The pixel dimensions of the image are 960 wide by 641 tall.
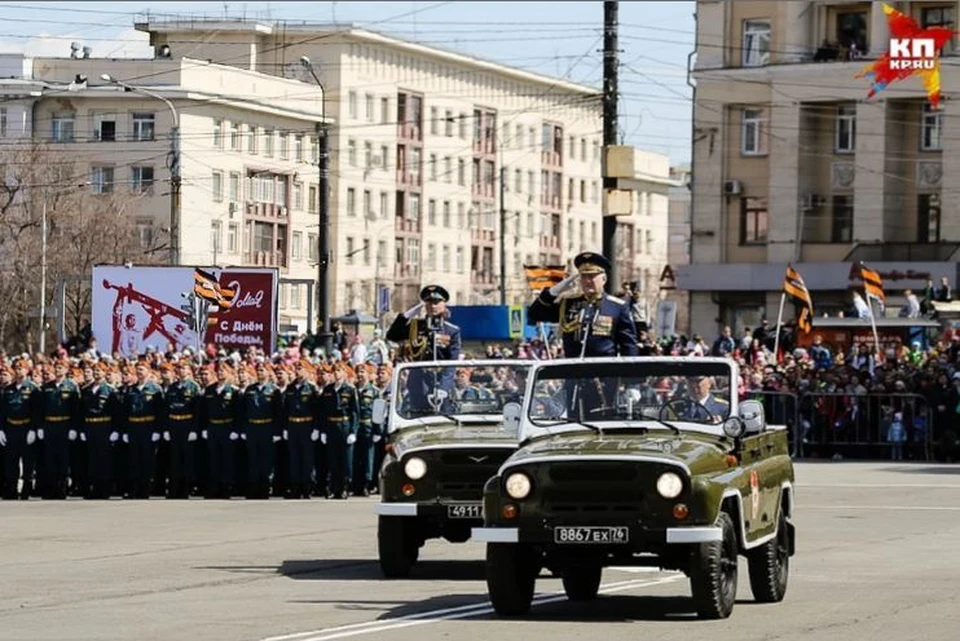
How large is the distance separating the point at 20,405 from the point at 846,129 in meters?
50.6

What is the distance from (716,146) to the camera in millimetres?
81312

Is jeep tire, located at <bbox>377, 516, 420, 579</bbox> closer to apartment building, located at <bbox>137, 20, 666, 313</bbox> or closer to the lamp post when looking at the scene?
the lamp post

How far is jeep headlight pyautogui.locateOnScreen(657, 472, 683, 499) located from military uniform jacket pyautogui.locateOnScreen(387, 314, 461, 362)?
8.13 meters

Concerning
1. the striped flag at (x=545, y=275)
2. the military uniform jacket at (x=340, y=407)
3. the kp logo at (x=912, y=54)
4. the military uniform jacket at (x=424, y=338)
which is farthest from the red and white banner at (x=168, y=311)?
the kp logo at (x=912, y=54)

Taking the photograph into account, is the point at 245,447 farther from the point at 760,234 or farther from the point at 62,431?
the point at 760,234

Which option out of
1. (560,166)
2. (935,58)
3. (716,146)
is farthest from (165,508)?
(560,166)

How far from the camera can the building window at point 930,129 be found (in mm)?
78375

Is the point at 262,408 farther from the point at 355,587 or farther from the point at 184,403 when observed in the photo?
the point at 355,587

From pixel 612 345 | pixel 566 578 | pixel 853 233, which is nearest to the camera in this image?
pixel 566 578

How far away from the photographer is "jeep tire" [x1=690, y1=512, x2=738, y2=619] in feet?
49.8

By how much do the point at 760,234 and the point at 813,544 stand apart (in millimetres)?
58605

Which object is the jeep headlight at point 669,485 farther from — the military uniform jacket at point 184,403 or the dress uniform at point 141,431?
the dress uniform at point 141,431

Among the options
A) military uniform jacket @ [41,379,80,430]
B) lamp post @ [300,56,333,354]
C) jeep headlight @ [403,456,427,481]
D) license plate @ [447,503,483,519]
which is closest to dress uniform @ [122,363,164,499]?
military uniform jacket @ [41,379,80,430]

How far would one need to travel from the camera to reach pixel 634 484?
49.9ft
